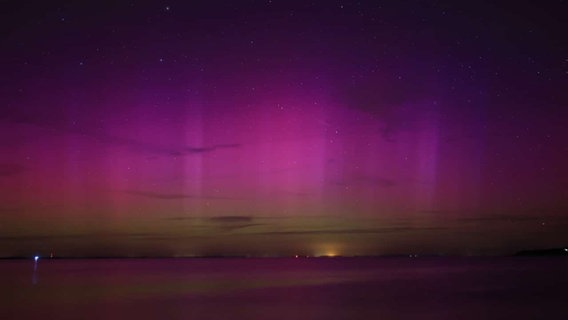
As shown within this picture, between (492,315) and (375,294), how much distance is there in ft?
39.5

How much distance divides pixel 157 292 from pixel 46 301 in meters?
7.40

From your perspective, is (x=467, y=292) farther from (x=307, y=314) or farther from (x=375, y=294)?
(x=307, y=314)

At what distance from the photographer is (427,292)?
3744cm

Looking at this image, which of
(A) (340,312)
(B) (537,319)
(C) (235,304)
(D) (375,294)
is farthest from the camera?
(D) (375,294)

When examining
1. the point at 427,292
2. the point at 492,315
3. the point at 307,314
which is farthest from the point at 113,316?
the point at 427,292

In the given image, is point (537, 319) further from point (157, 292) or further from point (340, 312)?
point (157, 292)

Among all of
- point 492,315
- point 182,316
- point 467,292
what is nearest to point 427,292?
point 467,292

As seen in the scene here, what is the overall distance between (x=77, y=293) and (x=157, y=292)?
495 centimetres

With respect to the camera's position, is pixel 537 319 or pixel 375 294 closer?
pixel 537 319

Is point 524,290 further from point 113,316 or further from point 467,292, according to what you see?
point 113,316

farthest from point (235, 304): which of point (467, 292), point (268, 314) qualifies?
point (467, 292)

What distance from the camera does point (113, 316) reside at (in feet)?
83.3

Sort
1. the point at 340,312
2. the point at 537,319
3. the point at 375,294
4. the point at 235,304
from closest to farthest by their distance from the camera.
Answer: the point at 537,319
the point at 340,312
the point at 235,304
the point at 375,294

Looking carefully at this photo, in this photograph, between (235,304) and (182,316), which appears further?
(235,304)
